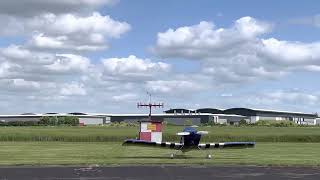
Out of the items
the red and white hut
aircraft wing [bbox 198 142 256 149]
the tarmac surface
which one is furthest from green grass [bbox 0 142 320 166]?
the tarmac surface

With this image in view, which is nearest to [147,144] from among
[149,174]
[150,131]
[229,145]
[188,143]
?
[188,143]

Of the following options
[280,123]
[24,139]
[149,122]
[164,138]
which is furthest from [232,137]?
[280,123]

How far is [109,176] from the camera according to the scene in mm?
21922

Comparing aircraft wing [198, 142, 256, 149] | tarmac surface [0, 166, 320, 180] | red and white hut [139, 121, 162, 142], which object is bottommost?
tarmac surface [0, 166, 320, 180]

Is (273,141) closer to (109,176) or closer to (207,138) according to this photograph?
(207,138)

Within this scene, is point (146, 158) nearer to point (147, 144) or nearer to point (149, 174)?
point (147, 144)

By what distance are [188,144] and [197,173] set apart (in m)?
12.7

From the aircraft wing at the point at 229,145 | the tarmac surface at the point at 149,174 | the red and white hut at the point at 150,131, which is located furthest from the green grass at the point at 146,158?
the tarmac surface at the point at 149,174

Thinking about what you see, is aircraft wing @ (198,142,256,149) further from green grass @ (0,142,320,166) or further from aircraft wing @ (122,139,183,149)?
aircraft wing @ (122,139,183,149)

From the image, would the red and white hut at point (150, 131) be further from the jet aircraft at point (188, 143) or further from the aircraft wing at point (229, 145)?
the aircraft wing at point (229, 145)

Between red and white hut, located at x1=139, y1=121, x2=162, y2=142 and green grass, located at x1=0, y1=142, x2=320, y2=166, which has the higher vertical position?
red and white hut, located at x1=139, y1=121, x2=162, y2=142

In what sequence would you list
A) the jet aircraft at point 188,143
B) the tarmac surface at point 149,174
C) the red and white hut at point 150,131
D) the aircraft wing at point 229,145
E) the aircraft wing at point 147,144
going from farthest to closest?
1. the red and white hut at point 150,131
2. the aircraft wing at point 229,145
3. the aircraft wing at point 147,144
4. the jet aircraft at point 188,143
5. the tarmac surface at point 149,174

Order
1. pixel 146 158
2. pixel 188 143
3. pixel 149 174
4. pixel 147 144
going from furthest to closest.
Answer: pixel 147 144 < pixel 188 143 < pixel 146 158 < pixel 149 174

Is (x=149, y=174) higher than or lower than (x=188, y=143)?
lower
